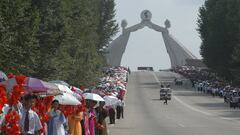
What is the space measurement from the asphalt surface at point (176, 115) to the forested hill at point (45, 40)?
4.76 meters

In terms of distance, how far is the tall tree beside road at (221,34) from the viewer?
92.2 meters

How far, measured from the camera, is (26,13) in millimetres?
35125

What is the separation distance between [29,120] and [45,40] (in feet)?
90.6

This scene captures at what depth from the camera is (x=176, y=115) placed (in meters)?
50.5

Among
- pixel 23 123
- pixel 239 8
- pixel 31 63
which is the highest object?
pixel 239 8

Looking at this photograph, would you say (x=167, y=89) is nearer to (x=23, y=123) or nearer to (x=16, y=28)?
(x=16, y=28)

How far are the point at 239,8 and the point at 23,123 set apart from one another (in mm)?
76368

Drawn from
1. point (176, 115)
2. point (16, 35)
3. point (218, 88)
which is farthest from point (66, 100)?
point (218, 88)

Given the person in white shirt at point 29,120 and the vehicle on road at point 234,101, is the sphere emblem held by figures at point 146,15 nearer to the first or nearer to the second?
the vehicle on road at point 234,101

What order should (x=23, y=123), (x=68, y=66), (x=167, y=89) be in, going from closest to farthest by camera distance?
(x=23, y=123), (x=68, y=66), (x=167, y=89)

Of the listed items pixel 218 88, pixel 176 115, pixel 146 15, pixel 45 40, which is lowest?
pixel 176 115

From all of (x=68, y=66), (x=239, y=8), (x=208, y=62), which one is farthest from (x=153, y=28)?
(x=68, y=66)

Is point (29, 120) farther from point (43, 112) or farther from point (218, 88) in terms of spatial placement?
point (218, 88)

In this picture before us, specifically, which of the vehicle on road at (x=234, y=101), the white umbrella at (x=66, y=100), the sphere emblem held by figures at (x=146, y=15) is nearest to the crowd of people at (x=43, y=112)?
the white umbrella at (x=66, y=100)
